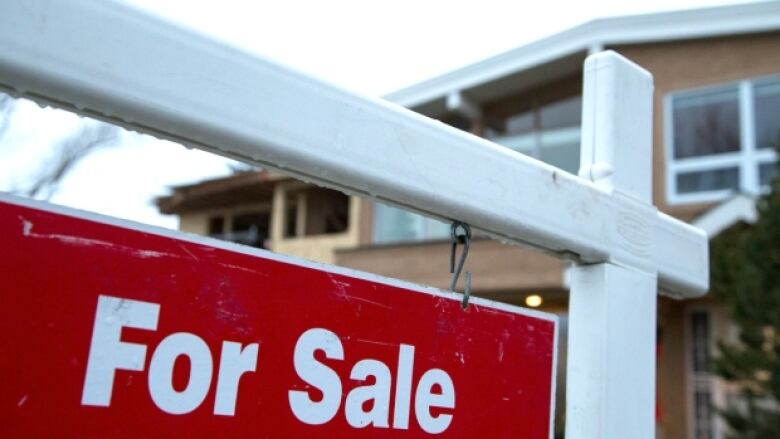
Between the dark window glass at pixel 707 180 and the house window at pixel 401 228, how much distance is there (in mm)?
3717

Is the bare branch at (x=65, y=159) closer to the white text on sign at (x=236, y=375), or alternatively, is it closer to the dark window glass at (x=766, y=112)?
the white text on sign at (x=236, y=375)

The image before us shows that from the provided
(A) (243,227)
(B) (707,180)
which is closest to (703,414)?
(B) (707,180)

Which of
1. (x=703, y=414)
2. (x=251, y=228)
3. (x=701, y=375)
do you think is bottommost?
(x=703, y=414)

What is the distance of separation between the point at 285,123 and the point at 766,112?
33.5 feet

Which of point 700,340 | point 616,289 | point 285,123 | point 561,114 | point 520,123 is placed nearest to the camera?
point 285,123

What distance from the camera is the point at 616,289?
1.44 meters

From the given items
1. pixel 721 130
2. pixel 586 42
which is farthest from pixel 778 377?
pixel 586 42

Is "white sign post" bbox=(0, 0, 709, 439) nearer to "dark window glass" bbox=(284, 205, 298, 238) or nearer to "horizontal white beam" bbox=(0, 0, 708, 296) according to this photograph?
"horizontal white beam" bbox=(0, 0, 708, 296)

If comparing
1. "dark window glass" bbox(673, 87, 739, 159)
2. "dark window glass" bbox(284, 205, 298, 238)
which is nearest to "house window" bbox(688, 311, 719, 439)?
"dark window glass" bbox(673, 87, 739, 159)

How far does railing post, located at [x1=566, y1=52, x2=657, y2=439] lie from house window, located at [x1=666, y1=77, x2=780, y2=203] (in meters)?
8.78

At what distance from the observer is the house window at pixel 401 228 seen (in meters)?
12.6

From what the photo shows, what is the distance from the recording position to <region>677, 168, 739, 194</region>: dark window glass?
10.1 metres

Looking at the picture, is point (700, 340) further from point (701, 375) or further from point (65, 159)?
point (65, 159)

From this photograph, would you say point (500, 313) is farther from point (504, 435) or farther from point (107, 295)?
point (107, 295)
